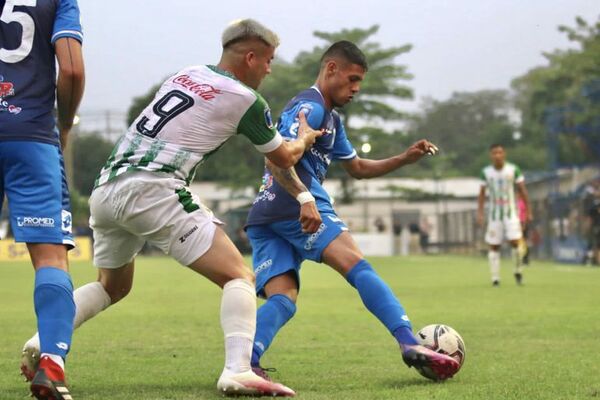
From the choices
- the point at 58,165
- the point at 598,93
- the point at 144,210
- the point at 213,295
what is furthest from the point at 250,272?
the point at 598,93

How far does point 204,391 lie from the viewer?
6082 millimetres

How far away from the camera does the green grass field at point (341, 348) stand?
20.1 feet

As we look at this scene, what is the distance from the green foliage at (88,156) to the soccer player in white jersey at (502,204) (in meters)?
69.8

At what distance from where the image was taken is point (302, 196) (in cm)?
627

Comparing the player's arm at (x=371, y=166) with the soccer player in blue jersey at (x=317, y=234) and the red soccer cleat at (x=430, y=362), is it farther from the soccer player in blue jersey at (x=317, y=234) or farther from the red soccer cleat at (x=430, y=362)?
the red soccer cleat at (x=430, y=362)

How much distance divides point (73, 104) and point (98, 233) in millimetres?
966

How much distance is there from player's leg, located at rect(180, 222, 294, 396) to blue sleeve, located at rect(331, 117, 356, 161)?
2000 millimetres

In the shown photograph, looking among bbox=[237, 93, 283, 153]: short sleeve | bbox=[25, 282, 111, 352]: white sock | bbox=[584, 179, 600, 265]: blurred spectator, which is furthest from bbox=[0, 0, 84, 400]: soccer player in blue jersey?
bbox=[584, 179, 600, 265]: blurred spectator

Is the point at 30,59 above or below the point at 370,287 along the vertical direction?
above

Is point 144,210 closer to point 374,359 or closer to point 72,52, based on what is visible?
point 72,52

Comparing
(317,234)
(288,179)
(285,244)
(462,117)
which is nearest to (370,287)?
(317,234)

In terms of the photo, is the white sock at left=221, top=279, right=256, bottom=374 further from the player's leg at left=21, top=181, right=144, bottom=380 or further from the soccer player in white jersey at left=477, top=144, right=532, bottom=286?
the soccer player in white jersey at left=477, top=144, right=532, bottom=286

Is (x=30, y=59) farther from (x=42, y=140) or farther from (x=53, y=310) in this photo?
(x=53, y=310)

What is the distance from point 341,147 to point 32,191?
2.95m
